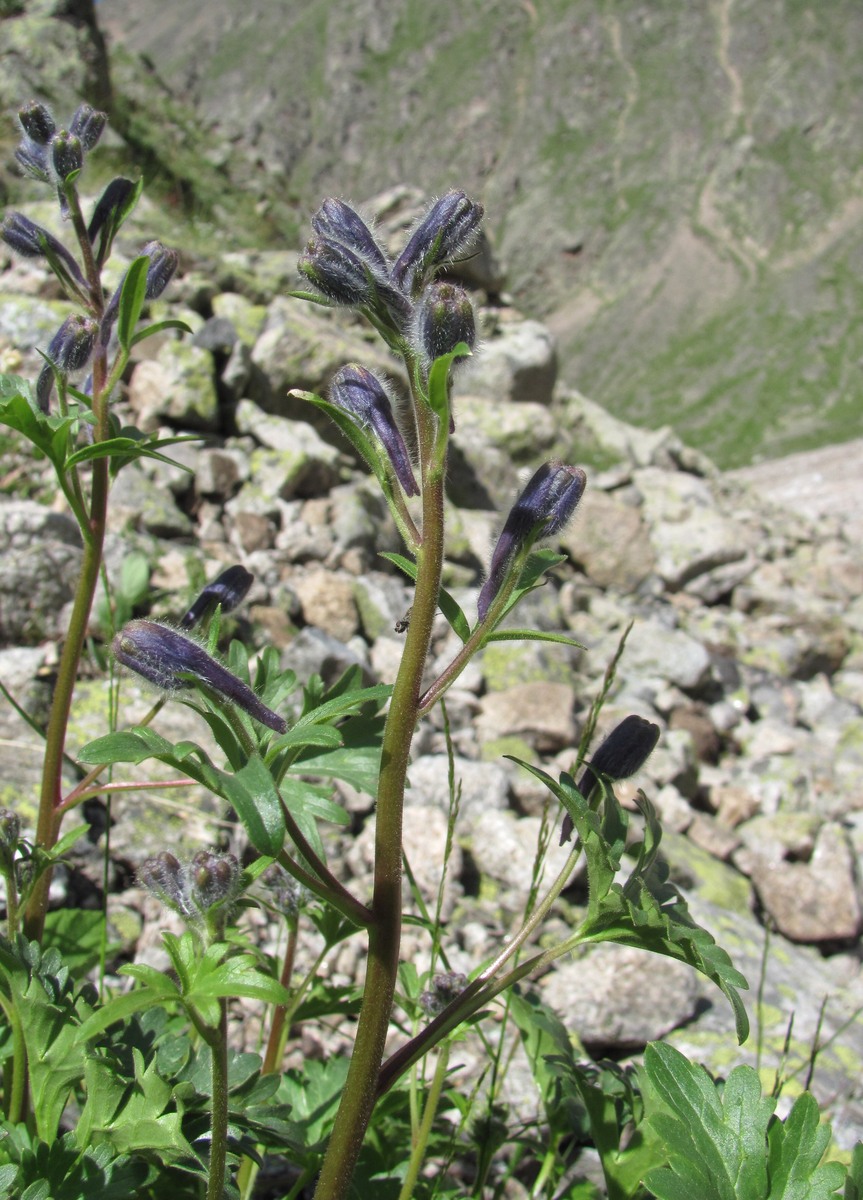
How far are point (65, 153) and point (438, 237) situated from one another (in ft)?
4.33

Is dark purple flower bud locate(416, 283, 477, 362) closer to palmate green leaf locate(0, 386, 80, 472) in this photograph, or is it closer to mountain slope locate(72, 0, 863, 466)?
palmate green leaf locate(0, 386, 80, 472)

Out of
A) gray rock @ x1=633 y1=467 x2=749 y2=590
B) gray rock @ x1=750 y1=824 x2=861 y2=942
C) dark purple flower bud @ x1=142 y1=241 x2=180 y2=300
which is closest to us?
dark purple flower bud @ x1=142 y1=241 x2=180 y2=300

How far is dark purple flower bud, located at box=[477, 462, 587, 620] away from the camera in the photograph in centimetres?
177

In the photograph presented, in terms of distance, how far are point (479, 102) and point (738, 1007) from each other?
148m

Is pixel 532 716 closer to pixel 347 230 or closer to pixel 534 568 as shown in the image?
pixel 534 568


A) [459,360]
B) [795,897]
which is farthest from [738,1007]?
[795,897]

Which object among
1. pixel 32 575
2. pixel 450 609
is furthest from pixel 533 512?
pixel 32 575

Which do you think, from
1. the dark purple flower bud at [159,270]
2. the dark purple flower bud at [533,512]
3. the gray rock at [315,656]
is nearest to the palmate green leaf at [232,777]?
the dark purple flower bud at [533,512]

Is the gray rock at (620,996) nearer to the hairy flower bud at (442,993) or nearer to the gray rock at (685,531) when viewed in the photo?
the hairy flower bud at (442,993)

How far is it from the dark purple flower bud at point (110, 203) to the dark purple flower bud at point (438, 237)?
110cm

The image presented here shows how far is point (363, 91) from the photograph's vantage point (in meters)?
137

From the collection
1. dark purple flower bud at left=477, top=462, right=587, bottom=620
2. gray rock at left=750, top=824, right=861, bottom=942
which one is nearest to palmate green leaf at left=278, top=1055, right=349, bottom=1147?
dark purple flower bud at left=477, top=462, right=587, bottom=620

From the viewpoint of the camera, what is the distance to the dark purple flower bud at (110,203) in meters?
2.48

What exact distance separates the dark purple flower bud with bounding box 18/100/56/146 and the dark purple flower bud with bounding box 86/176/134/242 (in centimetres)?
29
